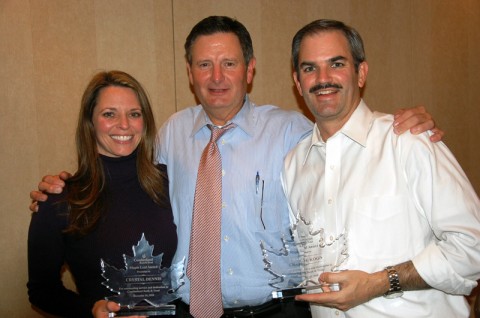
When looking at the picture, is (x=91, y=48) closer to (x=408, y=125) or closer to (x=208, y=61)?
(x=208, y=61)

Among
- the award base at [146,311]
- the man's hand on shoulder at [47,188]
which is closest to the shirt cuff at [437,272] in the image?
the award base at [146,311]

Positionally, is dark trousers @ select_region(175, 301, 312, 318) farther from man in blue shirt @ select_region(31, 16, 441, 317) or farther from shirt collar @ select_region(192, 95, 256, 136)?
shirt collar @ select_region(192, 95, 256, 136)

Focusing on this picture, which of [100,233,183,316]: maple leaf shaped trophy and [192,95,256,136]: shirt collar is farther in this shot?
[192,95,256,136]: shirt collar

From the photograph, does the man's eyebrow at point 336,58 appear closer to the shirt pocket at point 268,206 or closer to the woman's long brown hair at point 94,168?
the shirt pocket at point 268,206

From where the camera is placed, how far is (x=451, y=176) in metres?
1.86

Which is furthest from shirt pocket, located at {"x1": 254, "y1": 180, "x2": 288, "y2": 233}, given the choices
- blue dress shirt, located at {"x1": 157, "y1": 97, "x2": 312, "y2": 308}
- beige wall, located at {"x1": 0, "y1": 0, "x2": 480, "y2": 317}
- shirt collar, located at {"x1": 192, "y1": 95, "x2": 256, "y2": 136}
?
beige wall, located at {"x1": 0, "y1": 0, "x2": 480, "y2": 317}

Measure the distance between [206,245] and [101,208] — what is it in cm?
54

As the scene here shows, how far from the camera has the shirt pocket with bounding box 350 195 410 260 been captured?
1965 mm

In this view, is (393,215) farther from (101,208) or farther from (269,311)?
(101,208)

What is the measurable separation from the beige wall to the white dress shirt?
1.70 meters

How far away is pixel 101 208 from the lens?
2316 mm

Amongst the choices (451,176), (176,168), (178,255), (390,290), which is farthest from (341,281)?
(176,168)

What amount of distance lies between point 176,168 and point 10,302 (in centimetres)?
160

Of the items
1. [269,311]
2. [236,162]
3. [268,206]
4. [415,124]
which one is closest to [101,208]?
[236,162]
